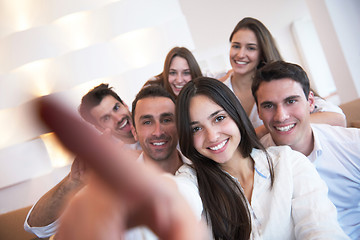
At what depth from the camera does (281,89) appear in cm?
123

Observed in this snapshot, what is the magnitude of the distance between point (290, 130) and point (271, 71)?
0.27 metres

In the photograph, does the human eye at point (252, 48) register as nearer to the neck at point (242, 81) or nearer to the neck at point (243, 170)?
the neck at point (242, 81)

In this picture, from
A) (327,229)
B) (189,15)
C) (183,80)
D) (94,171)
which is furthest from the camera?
(189,15)

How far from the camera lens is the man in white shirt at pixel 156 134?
4.46 feet

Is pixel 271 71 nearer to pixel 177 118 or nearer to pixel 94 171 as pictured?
pixel 177 118

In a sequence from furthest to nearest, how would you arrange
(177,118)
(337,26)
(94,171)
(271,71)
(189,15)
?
1. (189,15)
2. (337,26)
3. (271,71)
4. (177,118)
5. (94,171)

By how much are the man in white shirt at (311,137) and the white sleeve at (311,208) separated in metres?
0.18

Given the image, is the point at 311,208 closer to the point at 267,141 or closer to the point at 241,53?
the point at 267,141

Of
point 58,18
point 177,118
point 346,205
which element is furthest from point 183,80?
point 58,18

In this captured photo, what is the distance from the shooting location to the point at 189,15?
4875 millimetres

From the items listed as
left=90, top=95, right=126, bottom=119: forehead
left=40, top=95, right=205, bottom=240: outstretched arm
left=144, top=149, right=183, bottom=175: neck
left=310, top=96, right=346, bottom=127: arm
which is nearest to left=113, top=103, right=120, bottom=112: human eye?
left=90, top=95, right=126, bottom=119: forehead

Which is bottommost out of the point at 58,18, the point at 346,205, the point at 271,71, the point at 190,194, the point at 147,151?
the point at 346,205

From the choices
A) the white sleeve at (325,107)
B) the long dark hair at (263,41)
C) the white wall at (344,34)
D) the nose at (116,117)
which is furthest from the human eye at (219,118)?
the white wall at (344,34)

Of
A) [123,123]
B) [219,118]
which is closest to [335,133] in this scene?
[219,118]
